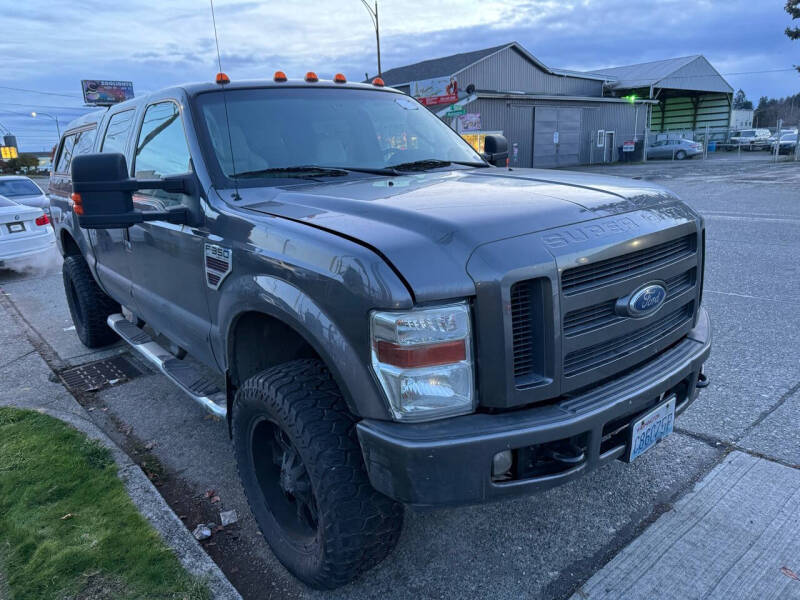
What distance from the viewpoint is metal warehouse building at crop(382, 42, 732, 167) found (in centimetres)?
2792

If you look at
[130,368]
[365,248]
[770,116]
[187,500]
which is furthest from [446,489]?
[770,116]

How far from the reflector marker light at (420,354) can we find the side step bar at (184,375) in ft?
4.38

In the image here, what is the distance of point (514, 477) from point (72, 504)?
2.27m

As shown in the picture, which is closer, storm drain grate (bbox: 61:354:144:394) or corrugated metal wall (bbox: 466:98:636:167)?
storm drain grate (bbox: 61:354:144:394)

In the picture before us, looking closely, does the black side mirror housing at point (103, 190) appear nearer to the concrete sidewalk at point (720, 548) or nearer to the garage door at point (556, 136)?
the concrete sidewalk at point (720, 548)

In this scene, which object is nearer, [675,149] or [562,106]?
[562,106]

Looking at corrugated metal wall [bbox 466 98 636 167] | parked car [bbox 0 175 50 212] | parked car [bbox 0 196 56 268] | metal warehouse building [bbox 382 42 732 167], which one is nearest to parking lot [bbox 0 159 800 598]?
parked car [bbox 0 196 56 268]

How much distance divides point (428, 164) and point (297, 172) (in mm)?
804

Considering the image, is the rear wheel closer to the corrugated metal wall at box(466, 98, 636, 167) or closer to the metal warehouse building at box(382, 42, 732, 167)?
the metal warehouse building at box(382, 42, 732, 167)

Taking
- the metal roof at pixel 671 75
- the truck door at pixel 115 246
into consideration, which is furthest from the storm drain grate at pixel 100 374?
the metal roof at pixel 671 75

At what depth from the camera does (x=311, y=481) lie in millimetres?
2125

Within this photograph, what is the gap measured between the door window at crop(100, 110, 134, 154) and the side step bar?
1288mm

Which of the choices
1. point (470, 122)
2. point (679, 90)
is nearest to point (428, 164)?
point (470, 122)

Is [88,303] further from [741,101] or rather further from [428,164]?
[741,101]
